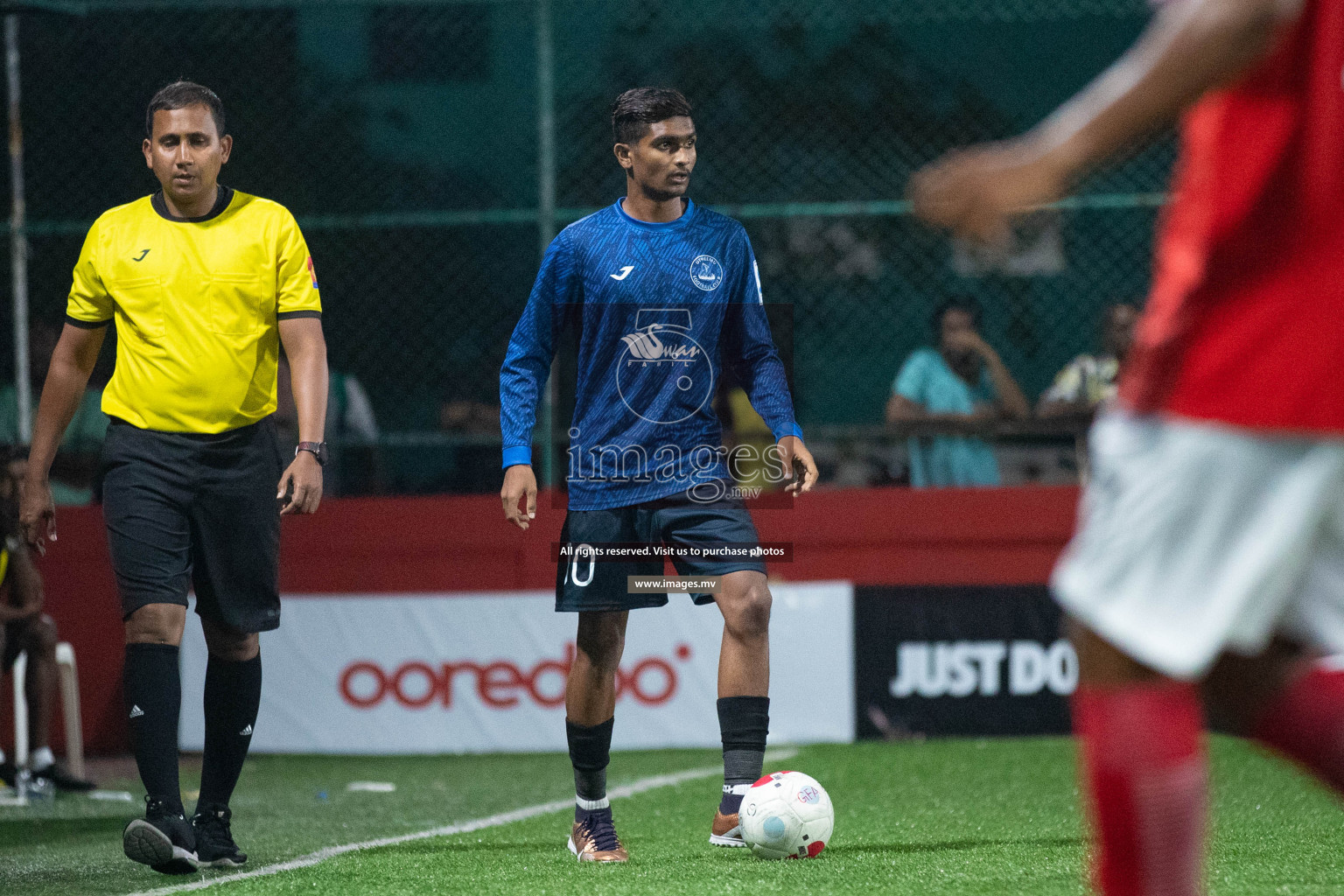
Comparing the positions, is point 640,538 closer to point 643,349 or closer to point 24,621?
point 643,349

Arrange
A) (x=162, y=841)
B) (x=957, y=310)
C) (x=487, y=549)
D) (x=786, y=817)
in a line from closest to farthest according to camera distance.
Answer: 1. (x=162, y=841)
2. (x=786, y=817)
3. (x=487, y=549)
4. (x=957, y=310)

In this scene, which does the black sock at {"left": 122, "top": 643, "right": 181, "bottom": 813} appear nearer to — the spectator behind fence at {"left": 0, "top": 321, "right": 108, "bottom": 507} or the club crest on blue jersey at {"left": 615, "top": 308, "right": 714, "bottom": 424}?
the club crest on blue jersey at {"left": 615, "top": 308, "right": 714, "bottom": 424}

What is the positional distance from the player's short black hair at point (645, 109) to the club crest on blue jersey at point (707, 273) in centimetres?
40

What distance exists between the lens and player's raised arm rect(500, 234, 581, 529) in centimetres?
509

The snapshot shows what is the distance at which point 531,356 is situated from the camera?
17.0 ft

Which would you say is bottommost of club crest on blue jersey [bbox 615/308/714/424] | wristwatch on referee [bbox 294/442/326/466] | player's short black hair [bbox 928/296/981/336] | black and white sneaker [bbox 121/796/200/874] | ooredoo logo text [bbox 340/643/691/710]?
ooredoo logo text [bbox 340/643/691/710]

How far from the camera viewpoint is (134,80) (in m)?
10.2

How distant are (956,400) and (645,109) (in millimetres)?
4840

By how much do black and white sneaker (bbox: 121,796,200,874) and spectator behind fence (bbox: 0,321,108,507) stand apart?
17.3 feet

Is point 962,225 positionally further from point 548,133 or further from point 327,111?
point 327,111

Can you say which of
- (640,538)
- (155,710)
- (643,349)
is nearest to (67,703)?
(155,710)

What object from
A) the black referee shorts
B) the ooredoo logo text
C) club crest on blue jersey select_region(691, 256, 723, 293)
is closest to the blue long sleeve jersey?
club crest on blue jersey select_region(691, 256, 723, 293)

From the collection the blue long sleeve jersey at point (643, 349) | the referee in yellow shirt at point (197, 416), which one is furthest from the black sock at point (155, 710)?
the blue long sleeve jersey at point (643, 349)

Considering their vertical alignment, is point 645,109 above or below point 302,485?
above
